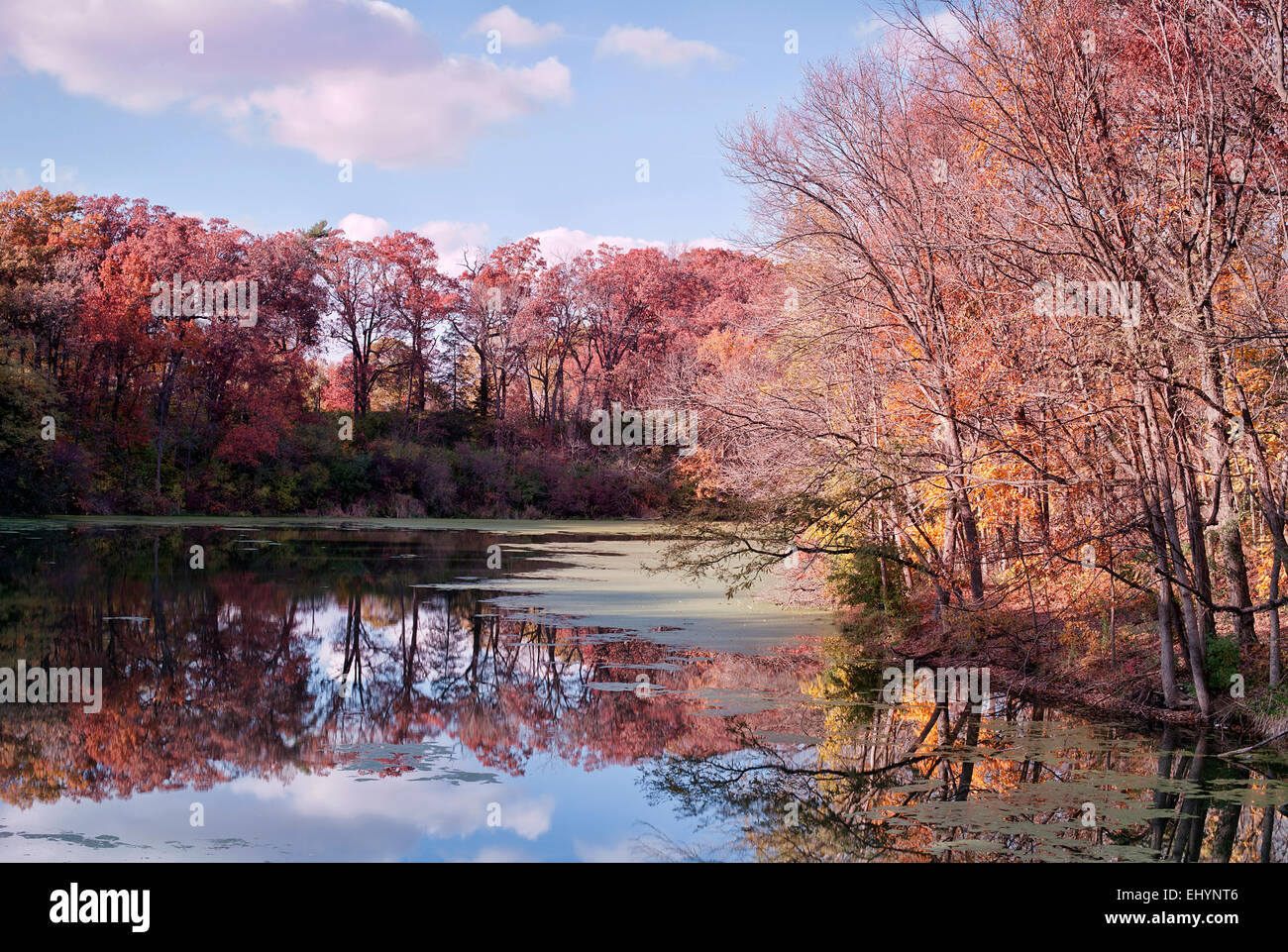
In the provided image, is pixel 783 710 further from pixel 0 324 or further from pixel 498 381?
pixel 498 381

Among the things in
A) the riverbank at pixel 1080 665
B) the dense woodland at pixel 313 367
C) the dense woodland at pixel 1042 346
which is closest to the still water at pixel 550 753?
the riverbank at pixel 1080 665

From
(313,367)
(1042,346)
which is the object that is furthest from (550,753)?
(313,367)

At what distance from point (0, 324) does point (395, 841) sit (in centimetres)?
3638

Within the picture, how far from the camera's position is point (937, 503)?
1452 cm

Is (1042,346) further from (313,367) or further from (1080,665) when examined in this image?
(313,367)

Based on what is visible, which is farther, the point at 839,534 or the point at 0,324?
the point at 0,324

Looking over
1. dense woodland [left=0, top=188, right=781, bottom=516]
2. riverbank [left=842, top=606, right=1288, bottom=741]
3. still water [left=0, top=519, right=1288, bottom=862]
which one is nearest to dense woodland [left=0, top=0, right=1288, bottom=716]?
riverbank [left=842, top=606, right=1288, bottom=741]

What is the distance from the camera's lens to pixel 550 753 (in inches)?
397

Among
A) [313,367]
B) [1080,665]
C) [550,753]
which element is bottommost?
[550,753]

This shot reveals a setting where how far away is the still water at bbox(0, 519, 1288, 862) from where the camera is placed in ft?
25.0

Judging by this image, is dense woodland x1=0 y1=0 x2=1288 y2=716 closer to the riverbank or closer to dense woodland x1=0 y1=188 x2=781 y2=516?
the riverbank
